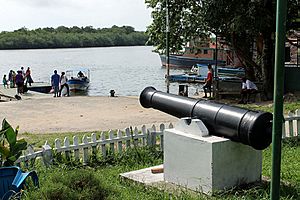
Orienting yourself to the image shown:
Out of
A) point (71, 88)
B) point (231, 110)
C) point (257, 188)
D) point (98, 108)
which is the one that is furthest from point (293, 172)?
point (71, 88)

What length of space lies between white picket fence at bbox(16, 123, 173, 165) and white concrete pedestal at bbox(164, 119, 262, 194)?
2.03 metres

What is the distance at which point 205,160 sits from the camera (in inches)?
222

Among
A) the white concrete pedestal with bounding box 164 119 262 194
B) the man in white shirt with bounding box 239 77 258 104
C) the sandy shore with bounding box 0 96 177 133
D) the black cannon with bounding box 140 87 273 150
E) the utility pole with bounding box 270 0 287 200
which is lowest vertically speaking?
the sandy shore with bounding box 0 96 177 133

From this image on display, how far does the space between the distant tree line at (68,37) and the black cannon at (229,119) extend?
107 m

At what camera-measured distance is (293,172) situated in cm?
670

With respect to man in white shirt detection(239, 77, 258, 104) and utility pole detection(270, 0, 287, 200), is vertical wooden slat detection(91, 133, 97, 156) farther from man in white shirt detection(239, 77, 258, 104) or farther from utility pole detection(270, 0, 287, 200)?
man in white shirt detection(239, 77, 258, 104)

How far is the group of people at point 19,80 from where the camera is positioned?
27.9 meters

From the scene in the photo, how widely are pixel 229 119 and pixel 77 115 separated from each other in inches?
432

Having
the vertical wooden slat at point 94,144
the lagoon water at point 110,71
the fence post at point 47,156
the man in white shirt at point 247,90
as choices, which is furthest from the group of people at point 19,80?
the fence post at point 47,156

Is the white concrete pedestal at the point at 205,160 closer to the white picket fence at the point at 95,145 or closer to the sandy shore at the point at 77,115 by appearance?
the white picket fence at the point at 95,145

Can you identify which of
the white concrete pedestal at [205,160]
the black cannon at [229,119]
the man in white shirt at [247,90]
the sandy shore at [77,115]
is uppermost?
the black cannon at [229,119]

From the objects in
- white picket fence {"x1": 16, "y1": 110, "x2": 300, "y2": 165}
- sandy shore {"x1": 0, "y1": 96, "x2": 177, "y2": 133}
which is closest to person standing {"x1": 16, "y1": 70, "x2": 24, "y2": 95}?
sandy shore {"x1": 0, "y1": 96, "x2": 177, "y2": 133}

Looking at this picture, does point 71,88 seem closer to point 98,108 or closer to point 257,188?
point 98,108

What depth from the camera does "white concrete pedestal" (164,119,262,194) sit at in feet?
18.4
